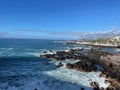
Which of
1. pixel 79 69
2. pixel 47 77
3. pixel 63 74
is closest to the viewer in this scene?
pixel 47 77

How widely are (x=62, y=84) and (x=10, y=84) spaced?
887 cm

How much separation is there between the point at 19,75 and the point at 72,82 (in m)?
11.0

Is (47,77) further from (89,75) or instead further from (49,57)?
(49,57)

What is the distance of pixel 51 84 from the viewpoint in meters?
33.9

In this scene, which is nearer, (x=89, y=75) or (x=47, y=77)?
(x=47, y=77)

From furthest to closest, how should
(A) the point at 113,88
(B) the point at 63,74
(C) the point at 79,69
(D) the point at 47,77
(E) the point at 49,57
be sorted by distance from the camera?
(E) the point at 49,57
(C) the point at 79,69
(B) the point at 63,74
(D) the point at 47,77
(A) the point at 113,88

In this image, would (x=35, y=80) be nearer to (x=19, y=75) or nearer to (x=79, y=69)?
(x=19, y=75)

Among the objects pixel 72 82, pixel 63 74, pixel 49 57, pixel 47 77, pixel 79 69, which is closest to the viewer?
pixel 72 82

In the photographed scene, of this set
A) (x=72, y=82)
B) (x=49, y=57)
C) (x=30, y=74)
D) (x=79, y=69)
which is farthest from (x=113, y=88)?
(x=49, y=57)

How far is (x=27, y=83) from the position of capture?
3347cm

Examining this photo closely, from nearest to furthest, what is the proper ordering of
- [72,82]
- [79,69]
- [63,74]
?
[72,82]
[63,74]
[79,69]

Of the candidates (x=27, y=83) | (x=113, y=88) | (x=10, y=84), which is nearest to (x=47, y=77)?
(x=27, y=83)

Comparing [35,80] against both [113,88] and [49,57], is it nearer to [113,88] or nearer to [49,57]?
[113,88]

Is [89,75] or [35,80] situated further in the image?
[89,75]
